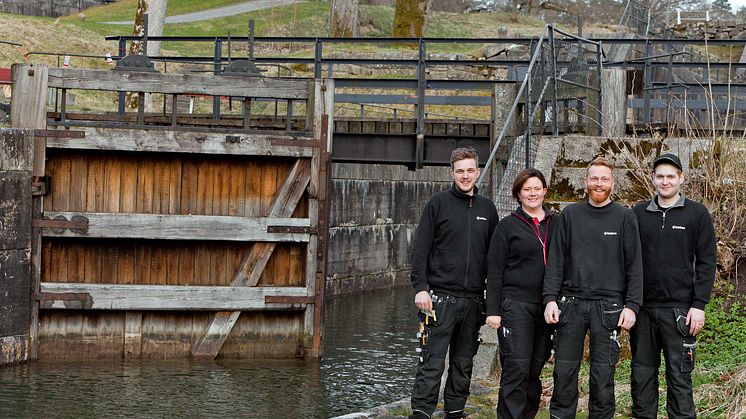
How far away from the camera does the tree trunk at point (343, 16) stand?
34.4 meters

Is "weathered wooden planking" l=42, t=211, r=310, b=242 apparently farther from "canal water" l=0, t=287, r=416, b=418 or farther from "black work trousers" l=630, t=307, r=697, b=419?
"black work trousers" l=630, t=307, r=697, b=419

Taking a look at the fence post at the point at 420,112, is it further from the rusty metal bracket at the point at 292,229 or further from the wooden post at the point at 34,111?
the wooden post at the point at 34,111

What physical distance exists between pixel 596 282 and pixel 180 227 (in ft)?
22.8

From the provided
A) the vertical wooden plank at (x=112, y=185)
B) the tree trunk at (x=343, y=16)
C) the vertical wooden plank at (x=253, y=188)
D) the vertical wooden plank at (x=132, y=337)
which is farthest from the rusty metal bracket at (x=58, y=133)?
the tree trunk at (x=343, y=16)

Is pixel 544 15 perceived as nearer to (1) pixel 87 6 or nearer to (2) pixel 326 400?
(1) pixel 87 6

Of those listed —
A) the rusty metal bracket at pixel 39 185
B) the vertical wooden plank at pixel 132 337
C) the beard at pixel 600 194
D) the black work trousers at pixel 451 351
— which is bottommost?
the vertical wooden plank at pixel 132 337

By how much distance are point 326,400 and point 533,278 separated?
4.99 m

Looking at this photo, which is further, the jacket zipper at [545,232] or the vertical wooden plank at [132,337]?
the vertical wooden plank at [132,337]

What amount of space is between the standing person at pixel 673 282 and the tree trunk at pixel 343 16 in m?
27.7

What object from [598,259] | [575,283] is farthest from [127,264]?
[598,259]

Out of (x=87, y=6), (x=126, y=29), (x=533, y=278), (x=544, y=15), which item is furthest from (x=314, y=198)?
(x=544, y=15)

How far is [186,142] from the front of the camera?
13078mm

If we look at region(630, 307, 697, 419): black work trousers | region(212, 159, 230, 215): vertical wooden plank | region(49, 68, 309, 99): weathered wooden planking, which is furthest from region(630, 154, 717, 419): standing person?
region(212, 159, 230, 215): vertical wooden plank

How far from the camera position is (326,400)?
38.8 ft
